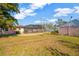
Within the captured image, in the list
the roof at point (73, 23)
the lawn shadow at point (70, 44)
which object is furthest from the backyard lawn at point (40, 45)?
the roof at point (73, 23)

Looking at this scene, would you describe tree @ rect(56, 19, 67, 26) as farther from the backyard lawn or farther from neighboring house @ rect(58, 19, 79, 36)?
the backyard lawn

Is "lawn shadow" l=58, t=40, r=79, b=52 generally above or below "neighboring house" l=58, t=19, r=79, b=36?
below

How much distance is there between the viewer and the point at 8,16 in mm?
3268

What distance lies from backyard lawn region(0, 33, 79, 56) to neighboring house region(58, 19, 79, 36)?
0.22 feet

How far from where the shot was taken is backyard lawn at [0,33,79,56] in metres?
3.18

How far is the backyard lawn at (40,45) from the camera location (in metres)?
3.18

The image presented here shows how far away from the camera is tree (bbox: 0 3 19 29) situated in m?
3.23

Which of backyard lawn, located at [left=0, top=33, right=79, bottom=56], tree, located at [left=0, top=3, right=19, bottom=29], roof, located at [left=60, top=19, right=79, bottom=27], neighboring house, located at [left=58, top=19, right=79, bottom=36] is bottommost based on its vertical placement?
backyard lawn, located at [left=0, top=33, right=79, bottom=56]

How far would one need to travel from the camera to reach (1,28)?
325 cm

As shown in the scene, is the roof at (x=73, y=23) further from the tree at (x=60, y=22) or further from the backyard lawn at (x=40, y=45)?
the backyard lawn at (x=40, y=45)

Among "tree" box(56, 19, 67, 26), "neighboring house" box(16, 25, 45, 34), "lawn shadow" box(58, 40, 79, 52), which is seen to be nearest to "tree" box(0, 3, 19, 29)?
"neighboring house" box(16, 25, 45, 34)

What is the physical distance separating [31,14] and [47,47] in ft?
1.75

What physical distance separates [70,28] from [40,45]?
502mm

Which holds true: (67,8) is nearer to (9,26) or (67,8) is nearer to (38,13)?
(38,13)
